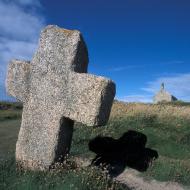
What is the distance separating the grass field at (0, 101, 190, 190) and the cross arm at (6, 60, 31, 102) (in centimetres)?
161

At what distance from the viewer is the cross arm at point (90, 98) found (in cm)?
944

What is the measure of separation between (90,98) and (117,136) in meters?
7.33

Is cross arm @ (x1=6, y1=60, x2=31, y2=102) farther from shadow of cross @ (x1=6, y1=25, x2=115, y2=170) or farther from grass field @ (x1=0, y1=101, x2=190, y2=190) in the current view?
grass field @ (x1=0, y1=101, x2=190, y2=190)

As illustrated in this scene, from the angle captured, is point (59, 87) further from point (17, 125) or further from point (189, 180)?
point (17, 125)

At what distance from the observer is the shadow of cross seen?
964 centimetres

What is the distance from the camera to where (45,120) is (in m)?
10.2

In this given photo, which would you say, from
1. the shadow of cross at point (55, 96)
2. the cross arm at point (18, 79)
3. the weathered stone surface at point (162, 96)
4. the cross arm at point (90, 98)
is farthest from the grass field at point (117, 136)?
the weathered stone surface at point (162, 96)

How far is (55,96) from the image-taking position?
10.2 m

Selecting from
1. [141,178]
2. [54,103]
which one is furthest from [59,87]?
[141,178]

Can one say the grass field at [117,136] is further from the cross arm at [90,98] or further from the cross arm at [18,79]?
the cross arm at [18,79]

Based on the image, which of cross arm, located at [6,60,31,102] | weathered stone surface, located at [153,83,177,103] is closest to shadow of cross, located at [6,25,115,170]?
cross arm, located at [6,60,31,102]

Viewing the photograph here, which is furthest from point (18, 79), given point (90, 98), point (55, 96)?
point (90, 98)

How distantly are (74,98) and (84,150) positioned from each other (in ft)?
15.3

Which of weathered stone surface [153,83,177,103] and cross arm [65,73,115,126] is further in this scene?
weathered stone surface [153,83,177,103]
